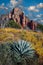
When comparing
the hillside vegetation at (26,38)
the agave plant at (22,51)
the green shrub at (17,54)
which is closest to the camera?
the green shrub at (17,54)

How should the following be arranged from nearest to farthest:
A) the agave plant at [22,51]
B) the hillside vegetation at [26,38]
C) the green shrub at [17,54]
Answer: the green shrub at [17,54] < the agave plant at [22,51] < the hillside vegetation at [26,38]

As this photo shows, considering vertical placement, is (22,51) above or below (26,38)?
below

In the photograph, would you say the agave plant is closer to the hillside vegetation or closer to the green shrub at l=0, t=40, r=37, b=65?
the green shrub at l=0, t=40, r=37, b=65

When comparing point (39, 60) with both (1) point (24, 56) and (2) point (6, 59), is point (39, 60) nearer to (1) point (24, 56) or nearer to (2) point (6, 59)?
(1) point (24, 56)

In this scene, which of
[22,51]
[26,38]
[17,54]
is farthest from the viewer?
[26,38]

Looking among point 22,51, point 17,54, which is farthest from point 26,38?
point 17,54

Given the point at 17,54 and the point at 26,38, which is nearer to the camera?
the point at 17,54

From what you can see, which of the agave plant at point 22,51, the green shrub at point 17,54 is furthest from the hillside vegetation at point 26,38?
the green shrub at point 17,54

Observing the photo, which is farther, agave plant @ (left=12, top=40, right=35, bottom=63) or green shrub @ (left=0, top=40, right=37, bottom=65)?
agave plant @ (left=12, top=40, right=35, bottom=63)

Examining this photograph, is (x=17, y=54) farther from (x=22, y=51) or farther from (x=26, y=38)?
(x=26, y=38)

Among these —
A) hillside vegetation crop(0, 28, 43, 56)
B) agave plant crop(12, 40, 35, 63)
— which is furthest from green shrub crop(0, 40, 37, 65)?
hillside vegetation crop(0, 28, 43, 56)

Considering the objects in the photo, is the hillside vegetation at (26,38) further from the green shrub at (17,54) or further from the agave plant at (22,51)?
the green shrub at (17,54)

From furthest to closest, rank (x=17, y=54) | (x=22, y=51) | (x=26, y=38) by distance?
(x=26, y=38) < (x=22, y=51) < (x=17, y=54)

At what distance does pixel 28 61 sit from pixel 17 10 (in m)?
127
